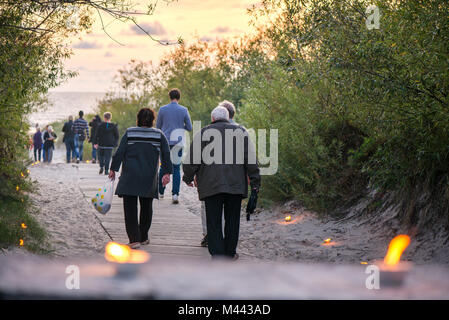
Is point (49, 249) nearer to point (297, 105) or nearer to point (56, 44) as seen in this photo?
point (56, 44)

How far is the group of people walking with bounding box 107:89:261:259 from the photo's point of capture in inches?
255

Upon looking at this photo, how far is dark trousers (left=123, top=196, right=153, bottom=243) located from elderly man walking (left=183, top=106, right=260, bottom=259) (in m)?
1.01

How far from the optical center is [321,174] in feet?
33.7

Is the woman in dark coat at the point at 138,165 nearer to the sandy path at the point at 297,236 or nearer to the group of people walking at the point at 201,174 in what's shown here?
the group of people walking at the point at 201,174

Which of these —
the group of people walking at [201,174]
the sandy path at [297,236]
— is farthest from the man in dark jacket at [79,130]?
the group of people walking at [201,174]

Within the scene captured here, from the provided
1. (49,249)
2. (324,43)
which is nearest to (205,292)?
(49,249)

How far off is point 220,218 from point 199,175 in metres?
0.52

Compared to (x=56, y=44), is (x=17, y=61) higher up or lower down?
lower down

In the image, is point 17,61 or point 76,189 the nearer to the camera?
point 17,61

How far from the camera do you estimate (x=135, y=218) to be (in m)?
7.48

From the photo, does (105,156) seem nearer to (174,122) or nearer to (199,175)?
(174,122)

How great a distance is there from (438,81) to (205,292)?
3.69 metres

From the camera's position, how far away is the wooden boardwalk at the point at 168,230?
7.56 meters
